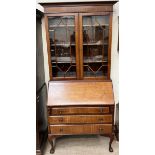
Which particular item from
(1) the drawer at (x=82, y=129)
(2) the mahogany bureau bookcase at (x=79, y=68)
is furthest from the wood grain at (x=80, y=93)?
(1) the drawer at (x=82, y=129)

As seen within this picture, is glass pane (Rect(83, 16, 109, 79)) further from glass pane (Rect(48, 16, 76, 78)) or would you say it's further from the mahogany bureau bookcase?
glass pane (Rect(48, 16, 76, 78))

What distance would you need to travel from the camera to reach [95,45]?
93.0 inches

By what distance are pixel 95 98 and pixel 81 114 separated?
0.82 ft

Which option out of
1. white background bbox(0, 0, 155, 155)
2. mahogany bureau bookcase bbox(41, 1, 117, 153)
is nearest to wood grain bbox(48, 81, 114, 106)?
mahogany bureau bookcase bbox(41, 1, 117, 153)

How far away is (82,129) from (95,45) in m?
1.03

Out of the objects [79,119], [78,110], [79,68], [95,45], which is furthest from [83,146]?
[95,45]

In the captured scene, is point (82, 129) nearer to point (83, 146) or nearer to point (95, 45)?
point (83, 146)

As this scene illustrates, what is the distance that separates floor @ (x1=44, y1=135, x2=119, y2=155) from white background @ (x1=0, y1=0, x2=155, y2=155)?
45.4 inches

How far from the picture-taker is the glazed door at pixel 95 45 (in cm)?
227
